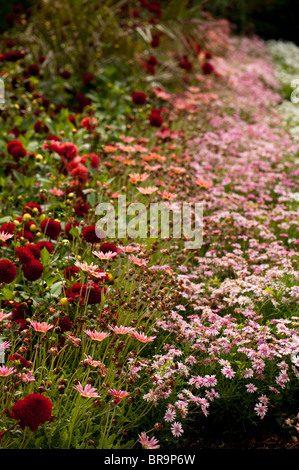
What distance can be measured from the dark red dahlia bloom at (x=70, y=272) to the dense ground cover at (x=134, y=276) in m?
0.02

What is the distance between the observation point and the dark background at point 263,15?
39.1ft

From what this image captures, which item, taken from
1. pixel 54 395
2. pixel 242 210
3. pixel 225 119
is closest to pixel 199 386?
pixel 54 395

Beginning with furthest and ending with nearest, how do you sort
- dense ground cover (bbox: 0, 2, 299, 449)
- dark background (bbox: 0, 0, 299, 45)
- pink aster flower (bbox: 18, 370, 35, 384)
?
dark background (bbox: 0, 0, 299, 45)
dense ground cover (bbox: 0, 2, 299, 449)
pink aster flower (bbox: 18, 370, 35, 384)

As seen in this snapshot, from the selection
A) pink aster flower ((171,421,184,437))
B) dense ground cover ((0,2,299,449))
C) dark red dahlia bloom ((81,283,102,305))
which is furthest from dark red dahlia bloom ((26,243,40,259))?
pink aster flower ((171,421,184,437))

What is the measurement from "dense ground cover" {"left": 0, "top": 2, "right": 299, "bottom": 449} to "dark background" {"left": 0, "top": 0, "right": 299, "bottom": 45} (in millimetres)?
6786

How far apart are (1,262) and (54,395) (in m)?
0.56

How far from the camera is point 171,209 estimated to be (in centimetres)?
318

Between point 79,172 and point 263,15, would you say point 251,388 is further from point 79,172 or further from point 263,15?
point 263,15

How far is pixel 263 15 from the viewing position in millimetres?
13391

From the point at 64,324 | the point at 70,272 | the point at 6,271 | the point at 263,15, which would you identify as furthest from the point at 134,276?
the point at 263,15

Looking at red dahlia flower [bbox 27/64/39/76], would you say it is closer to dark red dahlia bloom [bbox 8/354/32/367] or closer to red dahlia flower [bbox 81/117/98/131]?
red dahlia flower [bbox 81/117/98/131]

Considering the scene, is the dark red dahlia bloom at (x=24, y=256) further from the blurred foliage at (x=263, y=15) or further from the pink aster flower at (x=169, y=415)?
the blurred foliage at (x=263, y=15)

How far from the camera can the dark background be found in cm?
1193

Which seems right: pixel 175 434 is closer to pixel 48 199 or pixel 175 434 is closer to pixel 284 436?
pixel 284 436
